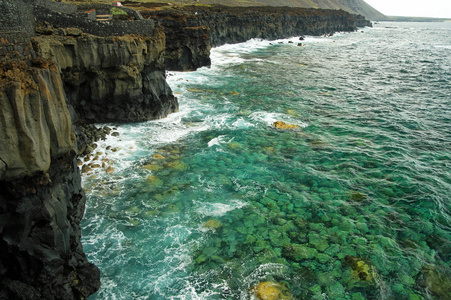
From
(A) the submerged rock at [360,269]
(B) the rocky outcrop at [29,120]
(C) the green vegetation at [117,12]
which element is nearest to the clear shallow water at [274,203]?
(A) the submerged rock at [360,269]

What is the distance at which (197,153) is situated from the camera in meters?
23.1

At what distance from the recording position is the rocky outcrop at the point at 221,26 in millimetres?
46719

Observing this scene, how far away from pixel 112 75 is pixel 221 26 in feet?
194

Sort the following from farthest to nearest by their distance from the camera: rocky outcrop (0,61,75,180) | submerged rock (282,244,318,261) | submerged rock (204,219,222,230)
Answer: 1. submerged rock (204,219,222,230)
2. submerged rock (282,244,318,261)
3. rocky outcrop (0,61,75,180)

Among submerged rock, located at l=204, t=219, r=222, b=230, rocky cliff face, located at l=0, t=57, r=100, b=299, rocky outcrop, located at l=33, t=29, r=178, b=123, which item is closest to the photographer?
rocky cliff face, located at l=0, t=57, r=100, b=299

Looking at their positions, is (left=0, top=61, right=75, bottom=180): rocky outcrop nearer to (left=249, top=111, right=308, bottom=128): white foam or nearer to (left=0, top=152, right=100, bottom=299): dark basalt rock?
(left=0, top=152, right=100, bottom=299): dark basalt rock

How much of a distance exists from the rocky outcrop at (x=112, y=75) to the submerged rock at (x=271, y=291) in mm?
18466

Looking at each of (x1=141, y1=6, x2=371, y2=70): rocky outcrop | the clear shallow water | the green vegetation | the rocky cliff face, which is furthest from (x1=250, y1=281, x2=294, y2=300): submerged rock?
(x1=141, y1=6, x2=371, y2=70): rocky outcrop

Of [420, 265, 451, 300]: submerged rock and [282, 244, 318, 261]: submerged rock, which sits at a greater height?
[282, 244, 318, 261]: submerged rock

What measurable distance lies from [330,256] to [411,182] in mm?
10059

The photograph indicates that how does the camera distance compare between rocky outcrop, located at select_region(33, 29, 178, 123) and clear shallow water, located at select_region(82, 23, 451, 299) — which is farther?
rocky outcrop, located at select_region(33, 29, 178, 123)

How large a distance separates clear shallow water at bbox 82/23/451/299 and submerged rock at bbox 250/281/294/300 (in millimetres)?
281

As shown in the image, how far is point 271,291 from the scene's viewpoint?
485 inches

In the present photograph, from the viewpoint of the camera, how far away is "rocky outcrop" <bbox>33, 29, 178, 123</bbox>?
73.7 feet
